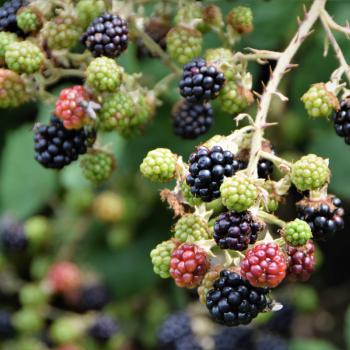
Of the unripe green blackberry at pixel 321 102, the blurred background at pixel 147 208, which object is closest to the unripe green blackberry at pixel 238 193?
the unripe green blackberry at pixel 321 102

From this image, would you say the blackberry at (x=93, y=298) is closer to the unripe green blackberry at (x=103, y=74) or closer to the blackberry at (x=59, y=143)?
the blackberry at (x=59, y=143)

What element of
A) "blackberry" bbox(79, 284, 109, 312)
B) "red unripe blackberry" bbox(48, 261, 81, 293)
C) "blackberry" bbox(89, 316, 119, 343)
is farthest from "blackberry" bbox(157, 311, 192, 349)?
"red unripe blackberry" bbox(48, 261, 81, 293)

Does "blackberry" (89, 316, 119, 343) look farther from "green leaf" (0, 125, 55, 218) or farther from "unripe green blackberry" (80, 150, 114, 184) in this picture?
"unripe green blackberry" (80, 150, 114, 184)

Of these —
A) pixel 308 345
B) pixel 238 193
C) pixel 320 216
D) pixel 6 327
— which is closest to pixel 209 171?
pixel 238 193

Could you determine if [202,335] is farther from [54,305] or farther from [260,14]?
[260,14]

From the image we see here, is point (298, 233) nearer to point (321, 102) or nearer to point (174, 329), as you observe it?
point (321, 102)
